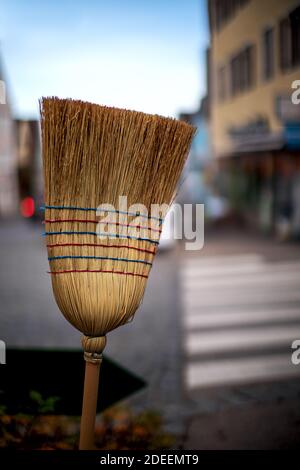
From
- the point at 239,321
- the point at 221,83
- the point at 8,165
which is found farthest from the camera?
the point at 8,165

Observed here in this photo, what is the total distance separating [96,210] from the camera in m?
2.04

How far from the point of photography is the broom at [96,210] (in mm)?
2002

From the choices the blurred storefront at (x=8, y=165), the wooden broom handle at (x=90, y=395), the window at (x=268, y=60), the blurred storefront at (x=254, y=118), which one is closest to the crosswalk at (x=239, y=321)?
the blurred storefront at (x=254, y=118)

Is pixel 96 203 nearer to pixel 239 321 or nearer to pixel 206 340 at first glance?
pixel 206 340

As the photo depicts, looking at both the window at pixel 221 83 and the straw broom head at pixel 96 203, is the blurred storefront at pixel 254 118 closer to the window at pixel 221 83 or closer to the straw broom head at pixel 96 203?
the window at pixel 221 83

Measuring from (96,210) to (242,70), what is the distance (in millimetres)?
12126

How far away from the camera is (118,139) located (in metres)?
2.02

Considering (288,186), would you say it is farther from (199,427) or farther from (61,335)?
(199,427)

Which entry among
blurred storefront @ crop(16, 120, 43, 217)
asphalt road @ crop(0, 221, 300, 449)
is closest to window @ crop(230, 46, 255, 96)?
asphalt road @ crop(0, 221, 300, 449)

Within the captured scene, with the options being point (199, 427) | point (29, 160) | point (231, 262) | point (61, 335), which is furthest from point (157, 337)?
point (29, 160)

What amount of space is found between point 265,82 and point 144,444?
9.16 meters

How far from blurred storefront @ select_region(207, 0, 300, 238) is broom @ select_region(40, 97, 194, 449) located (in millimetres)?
5718

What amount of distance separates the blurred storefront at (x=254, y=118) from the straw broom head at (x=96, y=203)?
5720 millimetres

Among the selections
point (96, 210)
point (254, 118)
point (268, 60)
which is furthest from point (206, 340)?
point (254, 118)
